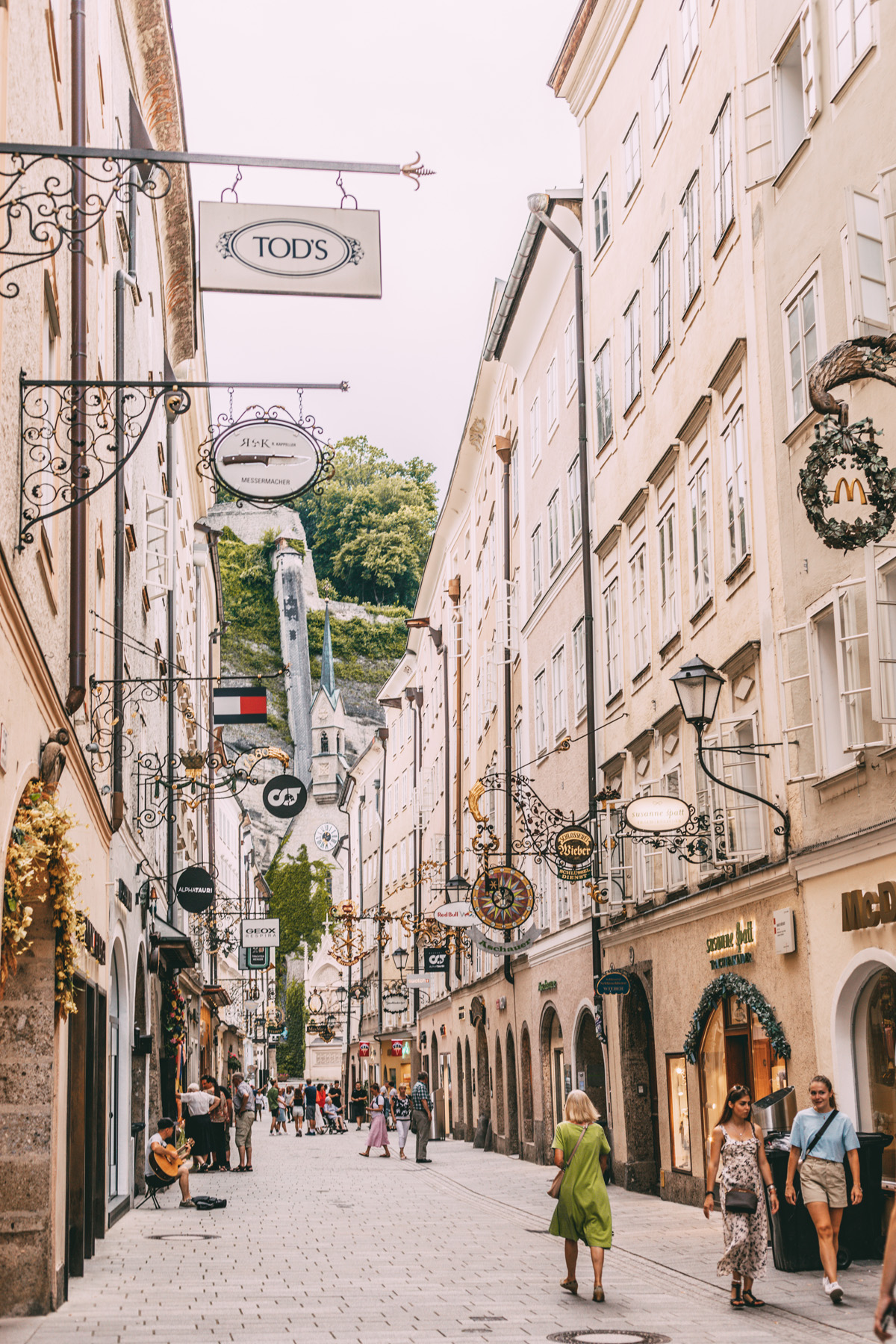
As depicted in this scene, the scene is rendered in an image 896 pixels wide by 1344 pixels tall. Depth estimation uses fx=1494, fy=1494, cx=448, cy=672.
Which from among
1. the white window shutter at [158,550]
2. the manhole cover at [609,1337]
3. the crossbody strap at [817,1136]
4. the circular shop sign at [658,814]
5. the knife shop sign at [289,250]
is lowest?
the manhole cover at [609,1337]

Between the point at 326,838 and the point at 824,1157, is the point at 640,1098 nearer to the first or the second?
the point at 824,1157

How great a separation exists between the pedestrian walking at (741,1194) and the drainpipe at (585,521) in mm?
12325

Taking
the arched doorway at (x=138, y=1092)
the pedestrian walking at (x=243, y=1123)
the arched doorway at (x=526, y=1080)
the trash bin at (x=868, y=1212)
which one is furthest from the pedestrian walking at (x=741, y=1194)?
the arched doorway at (x=526, y=1080)

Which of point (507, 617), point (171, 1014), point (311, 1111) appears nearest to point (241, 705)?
point (171, 1014)

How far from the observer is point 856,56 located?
13.3 metres

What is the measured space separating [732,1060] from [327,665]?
116 meters

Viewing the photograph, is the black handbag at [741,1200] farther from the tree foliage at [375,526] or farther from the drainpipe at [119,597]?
the tree foliage at [375,526]

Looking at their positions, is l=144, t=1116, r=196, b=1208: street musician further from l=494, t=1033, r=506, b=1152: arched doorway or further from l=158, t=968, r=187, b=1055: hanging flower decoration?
l=494, t=1033, r=506, b=1152: arched doorway

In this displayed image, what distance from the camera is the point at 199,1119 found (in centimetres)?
2528

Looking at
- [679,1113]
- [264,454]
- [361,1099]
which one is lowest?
[361,1099]

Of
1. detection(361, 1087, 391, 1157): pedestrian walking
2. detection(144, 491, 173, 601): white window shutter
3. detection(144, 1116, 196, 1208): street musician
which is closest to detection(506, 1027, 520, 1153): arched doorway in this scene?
detection(361, 1087, 391, 1157): pedestrian walking

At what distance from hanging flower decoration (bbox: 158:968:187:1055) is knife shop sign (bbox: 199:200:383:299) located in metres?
18.7

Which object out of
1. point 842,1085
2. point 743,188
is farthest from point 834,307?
point 842,1085

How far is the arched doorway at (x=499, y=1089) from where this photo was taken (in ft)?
109
